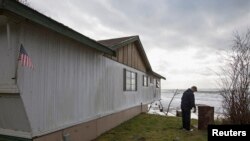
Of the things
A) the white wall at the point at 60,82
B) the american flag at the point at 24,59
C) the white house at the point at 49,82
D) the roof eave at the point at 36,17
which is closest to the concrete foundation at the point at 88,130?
the white house at the point at 49,82

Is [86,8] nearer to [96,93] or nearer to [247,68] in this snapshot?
[96,93]

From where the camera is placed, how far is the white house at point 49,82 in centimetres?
520

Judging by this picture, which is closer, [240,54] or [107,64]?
[240,54]

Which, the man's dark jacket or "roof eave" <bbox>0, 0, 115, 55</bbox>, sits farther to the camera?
the man's dark jacket

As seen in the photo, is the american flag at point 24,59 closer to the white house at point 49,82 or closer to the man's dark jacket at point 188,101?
the white house at point 49,82

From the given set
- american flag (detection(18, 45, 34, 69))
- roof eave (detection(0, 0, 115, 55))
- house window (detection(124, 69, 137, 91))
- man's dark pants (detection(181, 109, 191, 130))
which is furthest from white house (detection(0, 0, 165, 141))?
man's dark pants (detection(181, 109, 191, 130))

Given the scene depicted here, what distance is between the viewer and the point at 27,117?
5328mm

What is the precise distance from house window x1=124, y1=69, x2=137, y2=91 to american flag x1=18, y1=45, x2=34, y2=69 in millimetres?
7709

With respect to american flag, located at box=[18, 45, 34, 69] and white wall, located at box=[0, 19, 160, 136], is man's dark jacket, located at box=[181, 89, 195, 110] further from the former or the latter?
american flag, located at box=[18, 45, 34, 69]

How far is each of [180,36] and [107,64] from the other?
9.82m

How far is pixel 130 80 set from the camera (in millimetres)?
13766

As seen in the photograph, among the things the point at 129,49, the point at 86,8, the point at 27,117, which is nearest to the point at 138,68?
the point at 129,49

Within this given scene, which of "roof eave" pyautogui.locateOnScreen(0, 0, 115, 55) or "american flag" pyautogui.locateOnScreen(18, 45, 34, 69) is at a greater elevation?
"roof eave" pyautogui.locateOnScreen(0, 0, 115, 55)

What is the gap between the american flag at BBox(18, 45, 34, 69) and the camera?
4.94 meters
